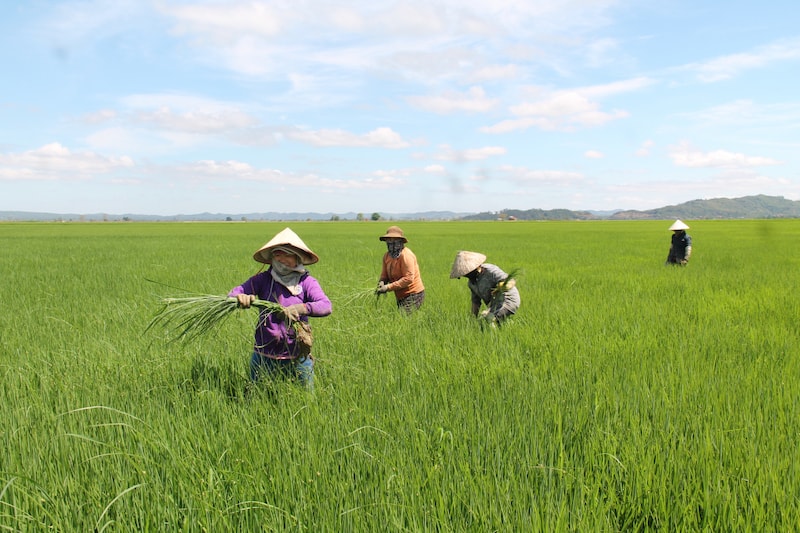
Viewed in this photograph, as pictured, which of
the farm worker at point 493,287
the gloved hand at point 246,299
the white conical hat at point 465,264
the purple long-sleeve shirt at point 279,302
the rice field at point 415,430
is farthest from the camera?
the farm worker at point 493,287

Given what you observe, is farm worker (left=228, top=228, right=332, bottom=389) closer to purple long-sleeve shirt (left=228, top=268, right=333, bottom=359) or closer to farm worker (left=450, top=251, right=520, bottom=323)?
purple long-sleeve shirt (left=228, top=268, right=333, bottom=359)

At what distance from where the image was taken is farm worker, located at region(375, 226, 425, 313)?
16.4 feet

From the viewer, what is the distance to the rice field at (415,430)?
1856mm

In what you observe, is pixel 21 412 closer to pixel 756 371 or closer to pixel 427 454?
pixel 427 454

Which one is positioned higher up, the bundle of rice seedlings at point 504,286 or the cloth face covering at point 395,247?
the cloth face covering at point 395,247

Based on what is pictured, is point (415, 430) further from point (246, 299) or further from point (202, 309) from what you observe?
point (202, 309)

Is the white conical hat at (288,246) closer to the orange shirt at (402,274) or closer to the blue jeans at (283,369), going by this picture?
the blue jeans at (283,369)

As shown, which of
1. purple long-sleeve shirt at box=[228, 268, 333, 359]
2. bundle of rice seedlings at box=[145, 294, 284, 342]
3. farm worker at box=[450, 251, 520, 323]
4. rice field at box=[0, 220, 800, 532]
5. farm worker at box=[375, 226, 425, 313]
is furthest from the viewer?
farm worker at box=[375, 226, 425, 313]

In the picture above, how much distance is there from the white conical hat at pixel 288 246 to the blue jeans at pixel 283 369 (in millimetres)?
614

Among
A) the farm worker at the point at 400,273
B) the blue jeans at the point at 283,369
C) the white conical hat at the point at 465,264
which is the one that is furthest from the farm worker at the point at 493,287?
the blue jeans at the point at 283,369

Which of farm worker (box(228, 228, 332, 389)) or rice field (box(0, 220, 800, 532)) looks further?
farm worker (box(228, 228, 332, 389))

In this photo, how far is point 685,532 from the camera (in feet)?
5.82

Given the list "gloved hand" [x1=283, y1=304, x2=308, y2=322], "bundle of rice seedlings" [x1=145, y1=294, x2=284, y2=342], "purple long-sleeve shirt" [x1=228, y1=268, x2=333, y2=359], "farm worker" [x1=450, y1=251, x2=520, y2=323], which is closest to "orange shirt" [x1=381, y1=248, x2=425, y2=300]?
"farm worker" [x1=450, y1=251, x2=520, y2=323]

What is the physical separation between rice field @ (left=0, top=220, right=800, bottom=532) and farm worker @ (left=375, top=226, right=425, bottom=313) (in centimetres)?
37
